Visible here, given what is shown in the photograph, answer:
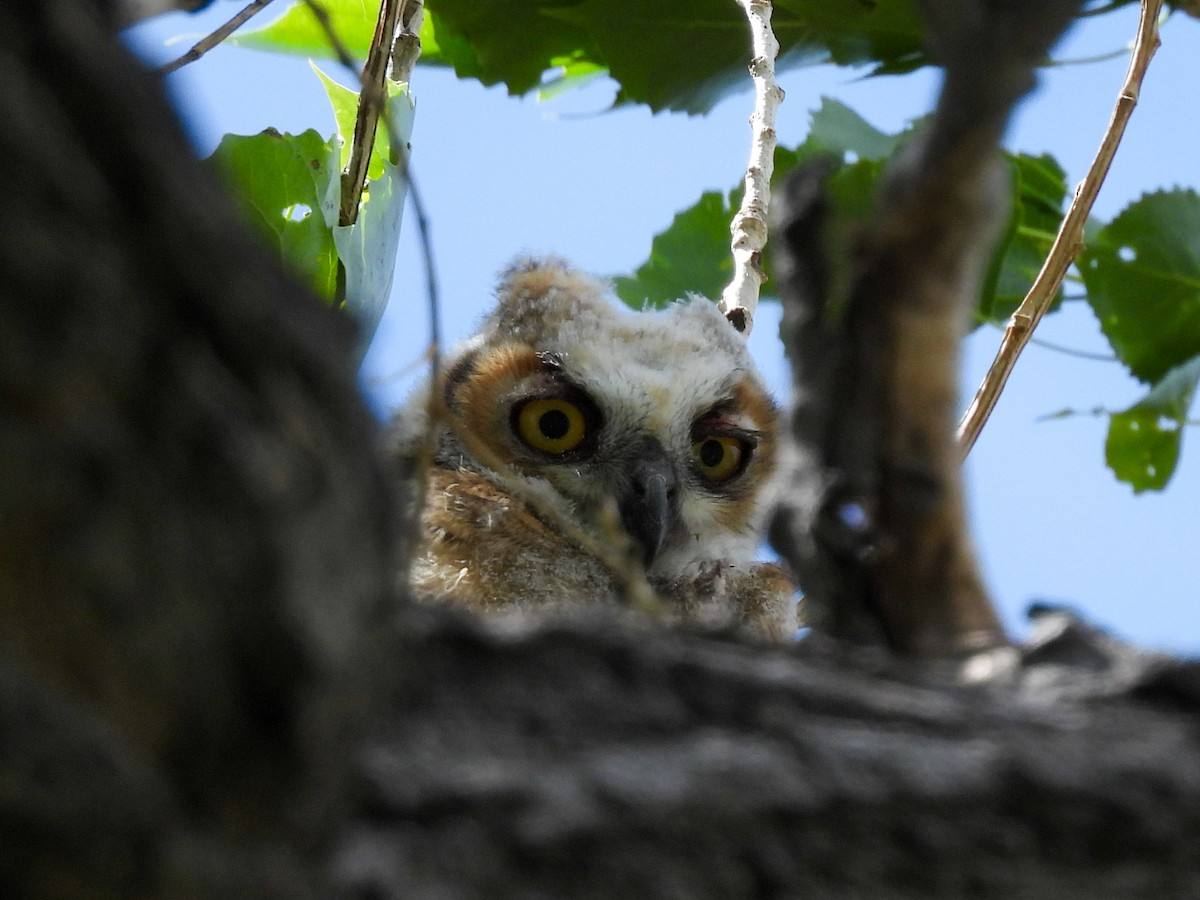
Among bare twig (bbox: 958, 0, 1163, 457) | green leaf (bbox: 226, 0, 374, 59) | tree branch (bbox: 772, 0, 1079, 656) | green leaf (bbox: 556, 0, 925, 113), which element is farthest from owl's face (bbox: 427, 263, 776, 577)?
tree branch (bbox: 772, 0, 1079, 656)

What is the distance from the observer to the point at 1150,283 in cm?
333

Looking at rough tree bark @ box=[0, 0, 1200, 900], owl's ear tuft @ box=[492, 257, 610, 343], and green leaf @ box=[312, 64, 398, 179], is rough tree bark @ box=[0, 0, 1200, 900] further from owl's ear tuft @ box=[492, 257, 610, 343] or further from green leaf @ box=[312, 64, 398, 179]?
owl's ear tuft @ box=[492, 257, 610, 343]

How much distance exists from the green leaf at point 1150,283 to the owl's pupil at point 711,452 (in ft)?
3.86

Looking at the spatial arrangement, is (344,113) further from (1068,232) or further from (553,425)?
(1068,232)

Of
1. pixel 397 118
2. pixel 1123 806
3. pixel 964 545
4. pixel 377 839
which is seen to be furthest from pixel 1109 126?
pixel 377 839

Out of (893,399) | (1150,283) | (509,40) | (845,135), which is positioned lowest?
(893,399)

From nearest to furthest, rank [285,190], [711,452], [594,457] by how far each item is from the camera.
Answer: [285,190]
[594,457]
[711,452]

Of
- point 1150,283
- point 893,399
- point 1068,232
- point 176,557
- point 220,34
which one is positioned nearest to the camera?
point 176,557

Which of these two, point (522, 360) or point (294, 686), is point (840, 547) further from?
point (522, 360)

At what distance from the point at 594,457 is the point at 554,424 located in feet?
0.38

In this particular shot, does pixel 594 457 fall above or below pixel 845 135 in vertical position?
below

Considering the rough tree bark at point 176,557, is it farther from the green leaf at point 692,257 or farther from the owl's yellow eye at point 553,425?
the green leaf at point 692,257

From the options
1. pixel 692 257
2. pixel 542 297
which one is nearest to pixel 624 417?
pixel 542 297

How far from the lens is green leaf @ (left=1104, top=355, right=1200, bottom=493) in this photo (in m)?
3.20
